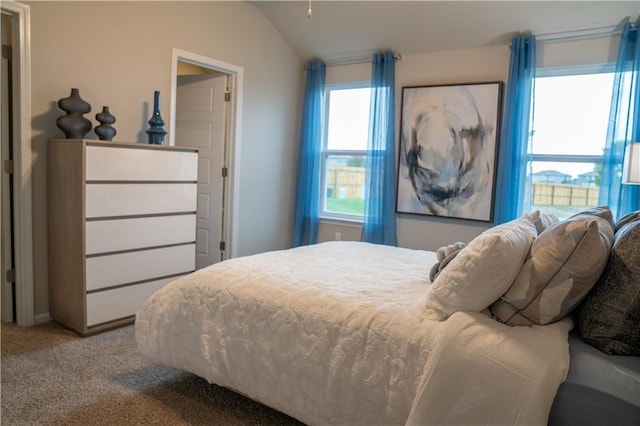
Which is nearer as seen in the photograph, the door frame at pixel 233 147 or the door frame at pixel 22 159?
the door frame at pixel 22 159

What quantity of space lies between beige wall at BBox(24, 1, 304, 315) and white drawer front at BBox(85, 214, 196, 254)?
19.4 inches

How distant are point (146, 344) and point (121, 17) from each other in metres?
2.46

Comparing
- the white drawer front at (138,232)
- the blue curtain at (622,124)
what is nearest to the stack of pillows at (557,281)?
the blue curtain at (622,124)

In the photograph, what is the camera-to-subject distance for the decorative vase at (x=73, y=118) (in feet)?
9.62

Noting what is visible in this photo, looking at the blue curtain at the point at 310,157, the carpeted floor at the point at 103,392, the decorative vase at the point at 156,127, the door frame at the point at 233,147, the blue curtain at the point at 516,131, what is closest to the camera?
the carpeted floor at the point at 103,392

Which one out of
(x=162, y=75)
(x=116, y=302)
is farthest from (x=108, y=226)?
(x=162, y=75)

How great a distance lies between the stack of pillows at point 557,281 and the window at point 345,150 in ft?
10.6

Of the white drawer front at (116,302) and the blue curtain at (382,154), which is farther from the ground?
the blue curtain at (382,154)

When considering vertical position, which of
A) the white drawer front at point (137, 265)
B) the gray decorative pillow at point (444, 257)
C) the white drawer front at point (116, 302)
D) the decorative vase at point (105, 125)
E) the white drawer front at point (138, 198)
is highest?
the decorative vase at point (105, 125)

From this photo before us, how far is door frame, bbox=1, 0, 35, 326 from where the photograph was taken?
2.84 m

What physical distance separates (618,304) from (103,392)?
2.18 metres

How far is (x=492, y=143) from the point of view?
3.90 meters

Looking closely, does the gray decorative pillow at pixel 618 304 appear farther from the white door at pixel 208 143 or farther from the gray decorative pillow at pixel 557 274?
the white door at pixel 208 143

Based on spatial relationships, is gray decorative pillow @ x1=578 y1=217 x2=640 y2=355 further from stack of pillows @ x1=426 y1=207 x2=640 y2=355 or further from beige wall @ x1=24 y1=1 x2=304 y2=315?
beige wall @ x1=24 y1=1 x2=304 y2=315
